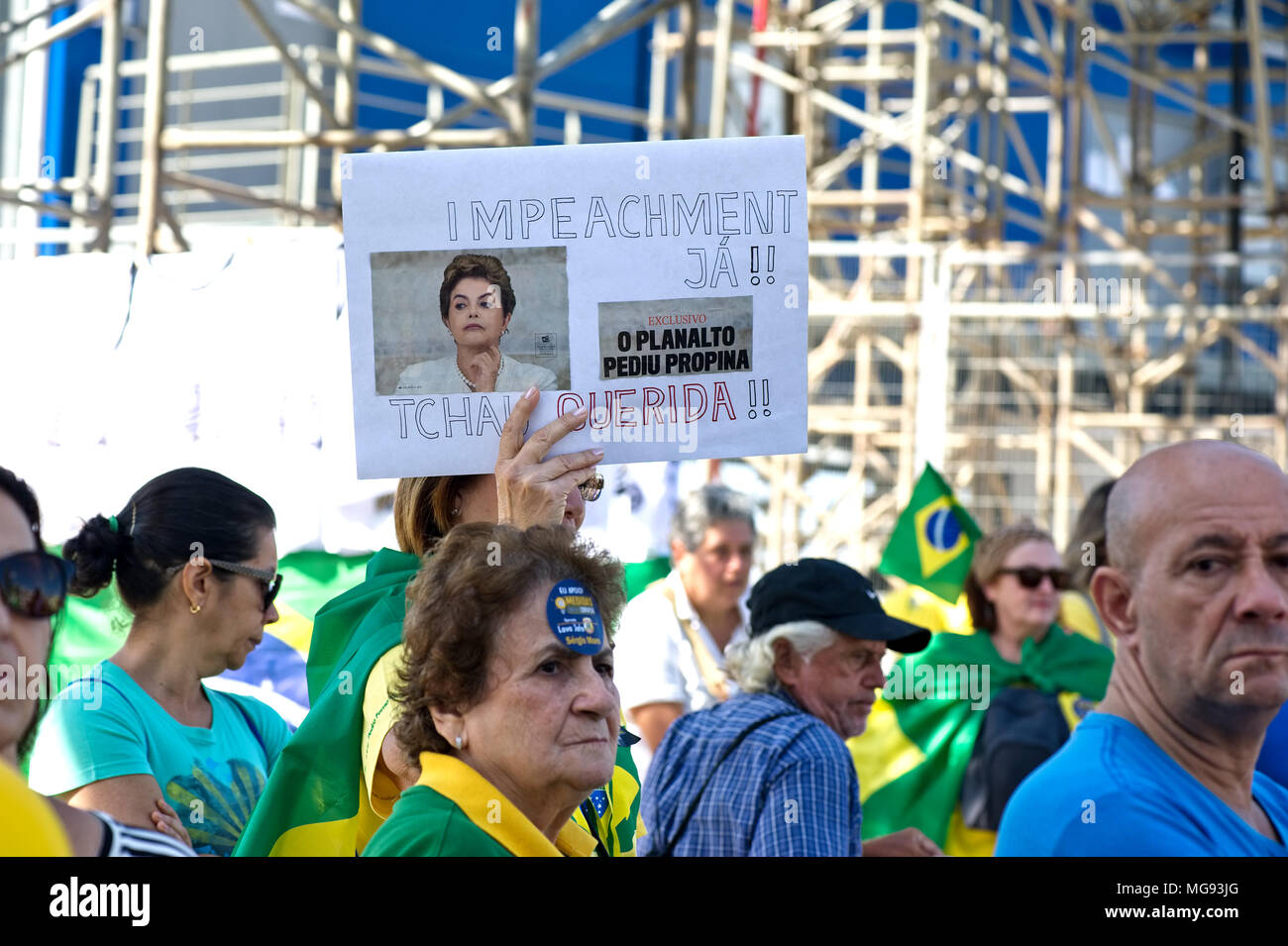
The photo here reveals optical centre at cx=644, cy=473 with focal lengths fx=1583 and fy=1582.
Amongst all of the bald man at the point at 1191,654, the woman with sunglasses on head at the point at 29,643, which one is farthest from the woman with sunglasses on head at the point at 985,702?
the woman with sunglasses on head at the point at 29,643

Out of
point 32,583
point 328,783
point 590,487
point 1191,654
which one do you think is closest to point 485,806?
point 328,783

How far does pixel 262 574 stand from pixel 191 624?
164mm

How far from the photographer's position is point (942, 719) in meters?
5.04

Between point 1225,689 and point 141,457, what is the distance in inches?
130

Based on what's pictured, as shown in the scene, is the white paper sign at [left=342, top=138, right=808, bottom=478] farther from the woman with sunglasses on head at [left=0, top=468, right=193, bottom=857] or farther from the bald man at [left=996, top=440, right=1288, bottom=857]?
the woman with sunglasses on head at [left=0, top=468, right=193, bottom=857]

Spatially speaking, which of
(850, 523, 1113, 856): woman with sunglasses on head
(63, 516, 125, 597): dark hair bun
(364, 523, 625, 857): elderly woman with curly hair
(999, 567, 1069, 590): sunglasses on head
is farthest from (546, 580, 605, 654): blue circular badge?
(999, 567, 1069, 590): sunglasses on head

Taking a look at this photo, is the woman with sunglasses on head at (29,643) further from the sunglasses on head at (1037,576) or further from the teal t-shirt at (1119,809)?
the sunglasses on head at (1037,576)

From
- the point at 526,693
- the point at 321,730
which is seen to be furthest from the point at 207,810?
the point at 526,693

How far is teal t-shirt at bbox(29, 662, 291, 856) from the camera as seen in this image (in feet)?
8.81

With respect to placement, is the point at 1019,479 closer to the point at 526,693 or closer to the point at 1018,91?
the point at 1018,91

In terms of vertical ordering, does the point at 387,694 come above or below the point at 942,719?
above

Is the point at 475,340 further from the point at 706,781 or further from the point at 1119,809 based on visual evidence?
the point at 706,781

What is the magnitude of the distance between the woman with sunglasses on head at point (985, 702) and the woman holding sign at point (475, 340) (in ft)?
9.14

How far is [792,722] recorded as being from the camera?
3.16 meters
